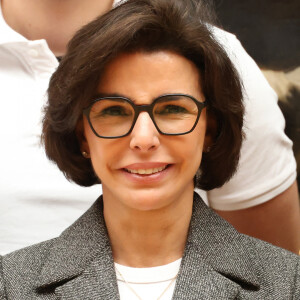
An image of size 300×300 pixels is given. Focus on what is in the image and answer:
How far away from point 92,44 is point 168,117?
19 cm

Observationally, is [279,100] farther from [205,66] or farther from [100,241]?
[100,241]

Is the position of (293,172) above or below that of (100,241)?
below

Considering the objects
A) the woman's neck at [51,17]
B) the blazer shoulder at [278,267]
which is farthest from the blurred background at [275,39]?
the blazer shoulder at [278,267]

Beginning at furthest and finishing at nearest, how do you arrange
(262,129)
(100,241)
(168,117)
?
(262,129), (100,241), (168,117)

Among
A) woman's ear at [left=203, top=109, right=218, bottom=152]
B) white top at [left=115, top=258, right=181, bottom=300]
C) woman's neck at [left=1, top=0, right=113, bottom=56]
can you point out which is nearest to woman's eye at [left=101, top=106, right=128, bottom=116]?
woman's ear at [left=203, top=109, right=218, bottom=152]

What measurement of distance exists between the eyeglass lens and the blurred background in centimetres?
56

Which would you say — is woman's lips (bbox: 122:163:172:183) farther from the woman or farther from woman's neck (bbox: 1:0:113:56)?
woman's neck (bbox: 1:0:113:56)

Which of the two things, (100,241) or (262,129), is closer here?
(100,241)

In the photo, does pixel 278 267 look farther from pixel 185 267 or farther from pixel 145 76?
pixel 145 76

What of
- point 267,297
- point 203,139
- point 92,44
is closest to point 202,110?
point 203,139

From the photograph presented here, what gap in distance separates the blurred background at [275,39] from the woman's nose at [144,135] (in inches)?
25.5

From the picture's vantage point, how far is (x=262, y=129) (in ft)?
5.73

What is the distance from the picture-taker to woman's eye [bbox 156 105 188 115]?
128 cm

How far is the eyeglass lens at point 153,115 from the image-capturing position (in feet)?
4.18
